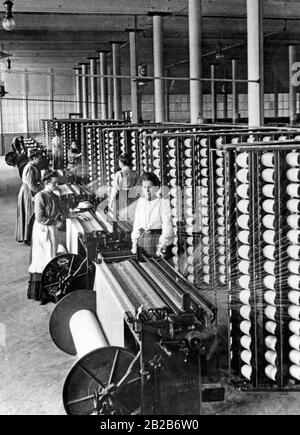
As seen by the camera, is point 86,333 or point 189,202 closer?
point 86,333

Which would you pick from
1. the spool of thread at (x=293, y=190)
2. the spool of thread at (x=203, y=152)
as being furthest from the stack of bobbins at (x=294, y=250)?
the spool of thread at (x=203, y=152)

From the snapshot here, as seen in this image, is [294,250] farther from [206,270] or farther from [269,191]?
[206,270]

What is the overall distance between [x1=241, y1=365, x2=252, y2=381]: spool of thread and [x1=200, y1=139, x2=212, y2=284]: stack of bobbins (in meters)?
2.43

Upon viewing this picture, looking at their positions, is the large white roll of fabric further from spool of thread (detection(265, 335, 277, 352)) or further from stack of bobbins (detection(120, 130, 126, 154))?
stack of bobbins (detection(120, 130, 126, 154))

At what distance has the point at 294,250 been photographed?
13.1 ft

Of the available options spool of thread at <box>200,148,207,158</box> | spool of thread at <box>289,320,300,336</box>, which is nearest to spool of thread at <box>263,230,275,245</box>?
spool of thread at <box>289,320,300,336</box>

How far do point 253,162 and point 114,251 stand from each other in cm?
175

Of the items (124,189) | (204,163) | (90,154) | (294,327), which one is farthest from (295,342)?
(90,154)

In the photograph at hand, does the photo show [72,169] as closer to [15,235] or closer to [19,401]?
[15,235]

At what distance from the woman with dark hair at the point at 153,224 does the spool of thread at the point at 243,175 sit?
1.71m

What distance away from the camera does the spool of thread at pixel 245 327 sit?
429 cm

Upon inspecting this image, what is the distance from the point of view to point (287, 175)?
13.3ft

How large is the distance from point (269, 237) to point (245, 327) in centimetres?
67

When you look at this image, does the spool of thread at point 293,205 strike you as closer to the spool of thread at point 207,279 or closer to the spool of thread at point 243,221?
the spool of thread at point 243,221
